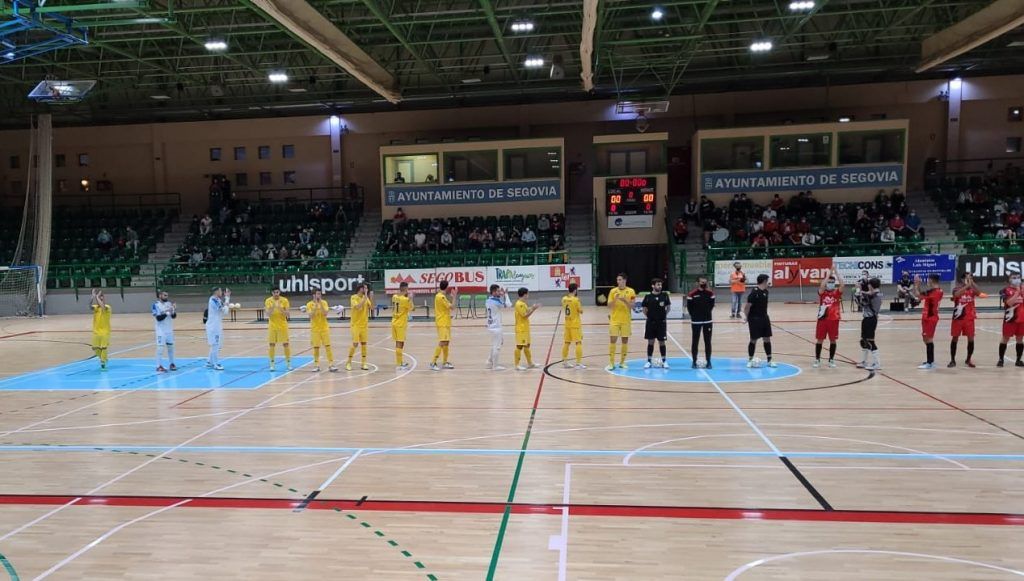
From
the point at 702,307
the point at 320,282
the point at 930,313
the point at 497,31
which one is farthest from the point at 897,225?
the point at 320,282

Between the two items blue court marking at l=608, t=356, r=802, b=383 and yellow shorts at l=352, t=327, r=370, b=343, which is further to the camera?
yellow shorts at l=352, t=327, r=370, b=343

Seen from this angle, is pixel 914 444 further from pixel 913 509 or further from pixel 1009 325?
pixel 1009 325

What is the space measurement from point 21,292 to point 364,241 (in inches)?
647

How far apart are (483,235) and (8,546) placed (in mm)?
25575

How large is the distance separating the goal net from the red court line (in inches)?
1140

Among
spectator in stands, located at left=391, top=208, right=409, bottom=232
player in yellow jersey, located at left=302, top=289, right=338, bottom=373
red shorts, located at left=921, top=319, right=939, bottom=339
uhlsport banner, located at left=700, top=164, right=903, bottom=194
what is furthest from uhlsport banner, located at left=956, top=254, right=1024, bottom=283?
spectator in stands, located at left=391, top=208, right=409, bottom=232

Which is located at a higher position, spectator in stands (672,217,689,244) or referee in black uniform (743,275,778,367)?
spectator in stands (672,217,689,244)

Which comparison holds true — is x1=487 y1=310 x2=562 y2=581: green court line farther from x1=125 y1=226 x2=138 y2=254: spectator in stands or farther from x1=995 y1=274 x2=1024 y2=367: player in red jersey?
x1=125 y1=226 x2=138 y2=254: spectator in stands

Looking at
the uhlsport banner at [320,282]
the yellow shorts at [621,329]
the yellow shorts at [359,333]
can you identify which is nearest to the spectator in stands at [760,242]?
the yellow shorts at [621,329]

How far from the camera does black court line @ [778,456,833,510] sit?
20.0ft

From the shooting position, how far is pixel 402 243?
3109 cm

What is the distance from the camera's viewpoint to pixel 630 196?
3130 centimetres

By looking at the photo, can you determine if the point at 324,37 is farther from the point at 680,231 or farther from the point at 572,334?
the point at 680,231

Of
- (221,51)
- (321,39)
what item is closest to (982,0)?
(321,39)
